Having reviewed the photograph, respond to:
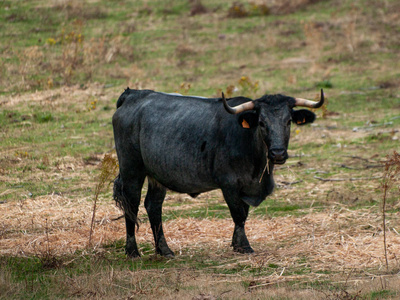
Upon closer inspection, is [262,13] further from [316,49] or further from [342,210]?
[342,210]

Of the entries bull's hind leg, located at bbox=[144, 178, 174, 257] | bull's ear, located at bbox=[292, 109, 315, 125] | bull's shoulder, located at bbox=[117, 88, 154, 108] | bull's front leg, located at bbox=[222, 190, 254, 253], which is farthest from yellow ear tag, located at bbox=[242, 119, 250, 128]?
bull's shoulder, located at bbox=[117, 88, 154, 108]

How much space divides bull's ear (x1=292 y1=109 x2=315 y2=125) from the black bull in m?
0.01

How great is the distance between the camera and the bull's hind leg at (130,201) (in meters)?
8.84

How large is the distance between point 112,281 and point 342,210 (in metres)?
4.95

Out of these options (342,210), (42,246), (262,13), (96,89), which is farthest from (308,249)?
(262,13)

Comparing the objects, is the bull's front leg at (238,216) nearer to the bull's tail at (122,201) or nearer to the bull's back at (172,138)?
the bull's back at (172,138)

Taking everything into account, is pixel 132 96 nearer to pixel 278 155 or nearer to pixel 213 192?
pixel 278 155

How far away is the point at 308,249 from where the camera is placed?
8469 millimetres

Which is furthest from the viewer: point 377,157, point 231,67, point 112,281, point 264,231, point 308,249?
point 231,67

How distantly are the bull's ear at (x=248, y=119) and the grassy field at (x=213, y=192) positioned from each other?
174 centimetres

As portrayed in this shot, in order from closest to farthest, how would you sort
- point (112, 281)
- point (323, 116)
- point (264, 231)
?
point (112, 281) → point (264, 231) → point (323, 116)

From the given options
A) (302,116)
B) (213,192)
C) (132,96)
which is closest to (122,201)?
(132,96)

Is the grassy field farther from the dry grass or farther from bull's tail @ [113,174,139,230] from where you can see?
bull's tail @ [113,174,139,230]

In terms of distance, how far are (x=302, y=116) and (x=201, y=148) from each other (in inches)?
56.7
